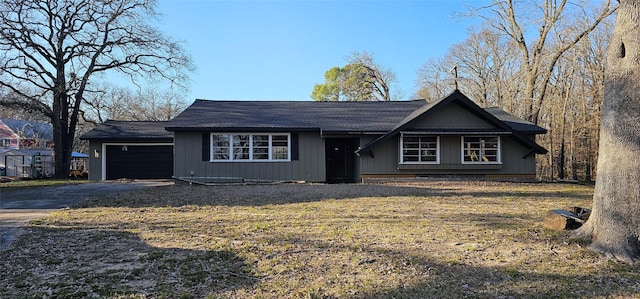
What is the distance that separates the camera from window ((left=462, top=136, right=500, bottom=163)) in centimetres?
1524

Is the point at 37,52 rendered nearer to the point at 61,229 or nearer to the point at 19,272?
the point at 61,229

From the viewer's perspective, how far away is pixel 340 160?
55.0 ft

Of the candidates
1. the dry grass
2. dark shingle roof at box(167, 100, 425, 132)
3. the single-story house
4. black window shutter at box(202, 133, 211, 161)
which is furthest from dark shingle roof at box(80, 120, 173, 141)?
the dry grass

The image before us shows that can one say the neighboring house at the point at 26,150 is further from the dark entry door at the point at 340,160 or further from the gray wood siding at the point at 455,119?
the gray wood siding at the point at 455,119

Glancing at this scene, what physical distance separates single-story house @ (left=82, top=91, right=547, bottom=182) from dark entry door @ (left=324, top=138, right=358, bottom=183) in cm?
62

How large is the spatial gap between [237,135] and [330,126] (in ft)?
12.1

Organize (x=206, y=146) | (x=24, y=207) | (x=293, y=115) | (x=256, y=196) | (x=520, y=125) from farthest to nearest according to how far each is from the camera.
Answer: (x=293, y=115)
(x=520, y=125)
(x=206, y=146)
(x=256, y=196)
(x=24, y=207)

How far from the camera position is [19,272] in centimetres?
417

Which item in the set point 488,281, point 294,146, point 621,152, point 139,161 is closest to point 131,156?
point 139,161

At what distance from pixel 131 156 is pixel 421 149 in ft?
45.3

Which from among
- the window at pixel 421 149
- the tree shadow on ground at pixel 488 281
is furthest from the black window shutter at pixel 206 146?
the tree shadow on ground at pixel 488 281

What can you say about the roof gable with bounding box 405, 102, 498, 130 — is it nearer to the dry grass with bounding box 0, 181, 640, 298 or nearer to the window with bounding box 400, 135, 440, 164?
the window with bounding box 400, 135, 440, 164

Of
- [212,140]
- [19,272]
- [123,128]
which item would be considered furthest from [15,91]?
[19,272]

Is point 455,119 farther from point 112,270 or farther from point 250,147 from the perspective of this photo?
point 112,270
